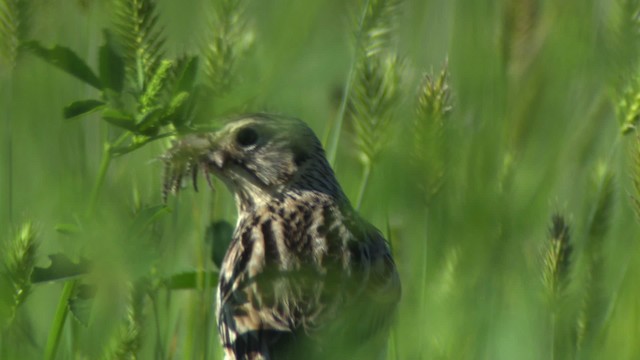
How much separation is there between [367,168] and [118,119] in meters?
0.85

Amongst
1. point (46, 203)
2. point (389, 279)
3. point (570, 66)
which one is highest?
point (570, 66)

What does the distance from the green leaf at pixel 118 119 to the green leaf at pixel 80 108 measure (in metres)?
0.06

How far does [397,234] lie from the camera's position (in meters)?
4.05

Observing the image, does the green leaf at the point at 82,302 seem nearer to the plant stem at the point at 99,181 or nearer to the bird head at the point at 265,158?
the plant stem at the point at 99,181

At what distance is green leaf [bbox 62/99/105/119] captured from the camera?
304 centimetres

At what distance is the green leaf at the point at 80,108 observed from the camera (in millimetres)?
3037

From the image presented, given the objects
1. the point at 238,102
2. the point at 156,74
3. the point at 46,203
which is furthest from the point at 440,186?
the point at 46,203

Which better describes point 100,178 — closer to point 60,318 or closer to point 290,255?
point 60,318

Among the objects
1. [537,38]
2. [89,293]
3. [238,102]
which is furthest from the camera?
[537,38]

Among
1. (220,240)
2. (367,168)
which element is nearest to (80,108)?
(367,168)

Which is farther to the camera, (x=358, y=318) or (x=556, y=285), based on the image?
(x=556, y=285)

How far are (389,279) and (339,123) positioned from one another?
0.52 metres

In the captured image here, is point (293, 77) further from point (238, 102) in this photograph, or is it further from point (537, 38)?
point (537, 38)

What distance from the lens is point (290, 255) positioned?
390 cm
